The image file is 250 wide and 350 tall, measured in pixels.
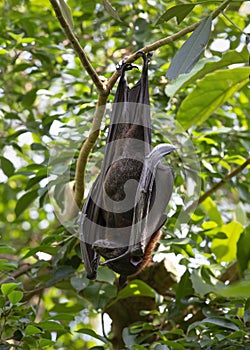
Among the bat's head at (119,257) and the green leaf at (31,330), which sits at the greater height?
the bat's head at (119,257)

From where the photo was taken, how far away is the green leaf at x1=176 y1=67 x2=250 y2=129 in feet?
8.96

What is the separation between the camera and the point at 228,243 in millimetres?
3953

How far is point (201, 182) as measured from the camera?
3793mm

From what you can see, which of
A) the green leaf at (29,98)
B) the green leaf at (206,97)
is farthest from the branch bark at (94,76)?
the green leaf at (29,98)

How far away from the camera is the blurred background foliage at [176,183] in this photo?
290cm

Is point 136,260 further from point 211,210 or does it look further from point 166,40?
point 211,210

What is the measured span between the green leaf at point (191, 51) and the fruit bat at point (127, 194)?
14 centimetres

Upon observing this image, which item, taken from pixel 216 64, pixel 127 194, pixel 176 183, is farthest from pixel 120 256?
pixel 176 183

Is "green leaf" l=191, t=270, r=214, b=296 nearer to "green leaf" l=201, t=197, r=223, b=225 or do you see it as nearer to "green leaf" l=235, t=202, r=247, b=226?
"green leaf" l=201, t=197, r=223, b=225

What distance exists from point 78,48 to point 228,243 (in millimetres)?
1986

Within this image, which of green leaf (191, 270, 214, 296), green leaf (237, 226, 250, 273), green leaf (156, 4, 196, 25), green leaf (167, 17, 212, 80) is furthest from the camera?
green leaf (237, 226, 250, 273)

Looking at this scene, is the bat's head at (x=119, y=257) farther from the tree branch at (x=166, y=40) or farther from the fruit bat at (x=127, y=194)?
the tree branch at (x=166, y=40)

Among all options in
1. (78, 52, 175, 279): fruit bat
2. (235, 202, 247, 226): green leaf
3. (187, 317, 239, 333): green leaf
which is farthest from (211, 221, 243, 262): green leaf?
(78, 52, 175, 279): fruit bat

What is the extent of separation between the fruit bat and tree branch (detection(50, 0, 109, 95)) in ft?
0.38
